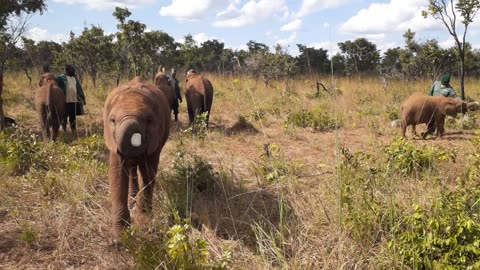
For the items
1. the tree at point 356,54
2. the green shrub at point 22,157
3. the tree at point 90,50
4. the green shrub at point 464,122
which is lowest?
the green shrub at point 464,122

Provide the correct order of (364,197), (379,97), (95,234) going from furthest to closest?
1. (379,97)
2. (95,234)
3. (364,197)

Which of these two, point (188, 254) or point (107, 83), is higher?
point (107, 83)

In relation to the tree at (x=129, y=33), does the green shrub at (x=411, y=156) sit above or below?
below

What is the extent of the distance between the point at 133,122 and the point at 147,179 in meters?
1.02

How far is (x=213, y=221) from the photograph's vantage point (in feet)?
12.2

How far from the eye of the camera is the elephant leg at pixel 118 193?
3.35 meters

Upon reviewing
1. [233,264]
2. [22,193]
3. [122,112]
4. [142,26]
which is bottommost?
[233,264]

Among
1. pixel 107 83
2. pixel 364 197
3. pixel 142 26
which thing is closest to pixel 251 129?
pixel 364 197

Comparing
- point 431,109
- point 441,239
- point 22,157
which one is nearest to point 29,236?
point 22,157

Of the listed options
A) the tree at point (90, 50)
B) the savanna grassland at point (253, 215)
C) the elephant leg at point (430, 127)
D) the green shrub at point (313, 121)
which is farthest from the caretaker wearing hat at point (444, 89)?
the tree at point (90, 50)

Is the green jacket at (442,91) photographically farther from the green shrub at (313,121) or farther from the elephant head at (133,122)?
the elephant head at (133,122)

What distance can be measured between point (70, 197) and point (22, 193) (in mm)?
858

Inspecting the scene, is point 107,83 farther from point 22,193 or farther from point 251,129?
point 22,193

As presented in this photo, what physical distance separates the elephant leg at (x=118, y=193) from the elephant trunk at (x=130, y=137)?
50 cm
